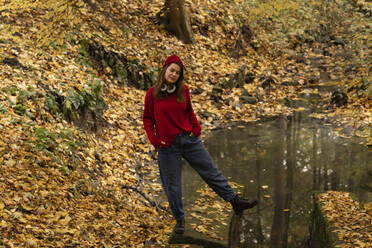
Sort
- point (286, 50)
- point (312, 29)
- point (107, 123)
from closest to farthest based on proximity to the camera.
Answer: point (107, 123), point (286, 50), point (312, 29)

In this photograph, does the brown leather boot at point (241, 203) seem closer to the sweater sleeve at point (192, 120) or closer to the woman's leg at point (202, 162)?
the woman's leg at point (202, 162)

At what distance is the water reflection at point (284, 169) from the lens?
5.48 metres

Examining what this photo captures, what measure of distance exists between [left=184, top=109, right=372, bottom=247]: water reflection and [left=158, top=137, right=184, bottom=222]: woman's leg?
1285mm

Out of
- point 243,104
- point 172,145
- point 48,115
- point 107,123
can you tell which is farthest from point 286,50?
point 172,145

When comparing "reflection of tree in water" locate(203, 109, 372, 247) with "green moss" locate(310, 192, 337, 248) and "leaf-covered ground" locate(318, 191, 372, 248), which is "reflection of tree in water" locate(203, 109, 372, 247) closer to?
"green moss" locate(310, 192, 337, 248)

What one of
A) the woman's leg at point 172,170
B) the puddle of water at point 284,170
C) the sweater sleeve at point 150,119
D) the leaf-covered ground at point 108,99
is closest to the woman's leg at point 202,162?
the woman's leg at point 172,170

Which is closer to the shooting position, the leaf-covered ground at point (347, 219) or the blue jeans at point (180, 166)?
the leaf-covered ground at point (347, 219)

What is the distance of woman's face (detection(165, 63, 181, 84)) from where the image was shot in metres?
4.11

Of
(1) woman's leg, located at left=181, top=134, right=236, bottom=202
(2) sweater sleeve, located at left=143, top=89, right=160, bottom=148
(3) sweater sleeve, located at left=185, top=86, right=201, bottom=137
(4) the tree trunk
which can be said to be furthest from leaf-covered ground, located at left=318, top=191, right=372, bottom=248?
(4) the tree trunk

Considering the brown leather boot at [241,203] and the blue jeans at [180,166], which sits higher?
the blue jeans at [180,166]

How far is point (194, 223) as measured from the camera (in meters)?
4.98

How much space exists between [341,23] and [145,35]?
1439 cm

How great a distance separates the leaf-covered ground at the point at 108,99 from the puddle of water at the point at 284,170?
0.68m

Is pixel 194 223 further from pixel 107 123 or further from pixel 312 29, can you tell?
pixel 312 29
